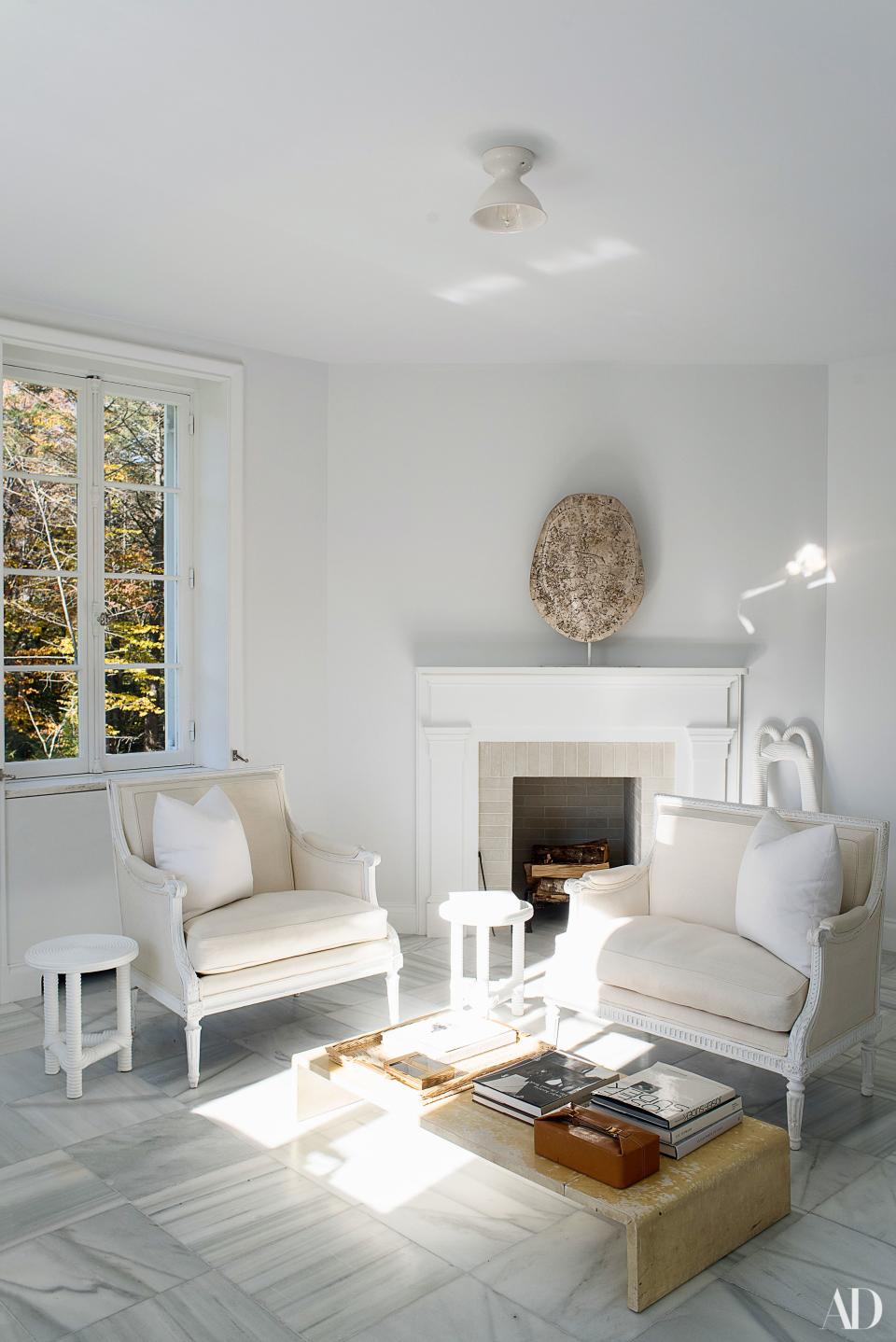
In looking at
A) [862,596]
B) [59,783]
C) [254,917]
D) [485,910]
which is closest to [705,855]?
[485,910]

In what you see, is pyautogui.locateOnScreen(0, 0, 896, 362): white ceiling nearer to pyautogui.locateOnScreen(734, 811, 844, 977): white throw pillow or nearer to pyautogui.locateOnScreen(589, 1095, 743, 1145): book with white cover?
pyautogui.locateOnScreen(734, 811, 844, 977): white throw pillow

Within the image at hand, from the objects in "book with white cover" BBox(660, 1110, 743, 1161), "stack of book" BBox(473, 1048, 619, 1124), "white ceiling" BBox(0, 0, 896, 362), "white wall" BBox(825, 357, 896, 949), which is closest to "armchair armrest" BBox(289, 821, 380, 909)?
"stack of book" BBox(473, 1048, 619, 1124)

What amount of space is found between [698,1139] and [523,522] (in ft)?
11.0

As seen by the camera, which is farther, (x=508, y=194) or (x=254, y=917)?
(x=254, y=917)

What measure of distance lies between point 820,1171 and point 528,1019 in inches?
52.4

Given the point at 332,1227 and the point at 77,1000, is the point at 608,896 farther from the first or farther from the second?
the point at 77,1000

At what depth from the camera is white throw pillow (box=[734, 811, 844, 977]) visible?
3209mm

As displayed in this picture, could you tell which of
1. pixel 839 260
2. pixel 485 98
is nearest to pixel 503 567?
pixel 839 260

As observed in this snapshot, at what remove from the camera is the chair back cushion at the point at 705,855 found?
3564mm

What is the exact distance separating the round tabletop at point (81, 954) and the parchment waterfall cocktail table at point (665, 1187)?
1077mm

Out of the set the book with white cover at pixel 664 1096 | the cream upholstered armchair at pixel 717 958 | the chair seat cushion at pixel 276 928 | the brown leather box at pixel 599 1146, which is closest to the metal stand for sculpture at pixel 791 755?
the cream upholstered armchair at pixel 717 958

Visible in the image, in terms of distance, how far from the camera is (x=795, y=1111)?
299 cm

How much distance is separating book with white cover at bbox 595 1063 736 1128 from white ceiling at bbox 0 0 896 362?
2.39 meters

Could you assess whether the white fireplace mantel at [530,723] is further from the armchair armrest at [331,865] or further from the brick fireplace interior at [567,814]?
the armchair armrest at [331,865]
